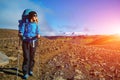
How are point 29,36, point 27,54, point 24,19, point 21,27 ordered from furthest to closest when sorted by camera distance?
point 27,54 → point 29,36 → point 24,19 → point 21,27

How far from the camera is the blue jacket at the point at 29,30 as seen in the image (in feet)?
43.8

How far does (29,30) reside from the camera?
13.4 m

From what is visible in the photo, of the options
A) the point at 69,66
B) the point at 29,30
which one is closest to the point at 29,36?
the point at 29,30

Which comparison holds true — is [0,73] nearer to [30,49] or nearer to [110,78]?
[30,49]

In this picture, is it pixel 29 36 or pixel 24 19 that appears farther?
pixel 29 36

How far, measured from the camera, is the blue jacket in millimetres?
13345

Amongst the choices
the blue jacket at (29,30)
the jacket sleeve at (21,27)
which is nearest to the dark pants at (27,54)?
the blue jacket at (29,30)

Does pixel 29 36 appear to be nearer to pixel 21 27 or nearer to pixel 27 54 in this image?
pixel 21 27

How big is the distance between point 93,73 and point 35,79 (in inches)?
126

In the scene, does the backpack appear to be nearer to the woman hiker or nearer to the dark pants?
the woman hiker

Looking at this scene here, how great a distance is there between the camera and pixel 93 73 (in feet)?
50.3

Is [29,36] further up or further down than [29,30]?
further down

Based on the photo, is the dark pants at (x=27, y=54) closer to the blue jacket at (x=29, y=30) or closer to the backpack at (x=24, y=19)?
the blue jacket at (x=29, y=30)

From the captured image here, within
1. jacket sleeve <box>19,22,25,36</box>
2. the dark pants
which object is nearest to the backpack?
jacket sleeve <box>19,22,25,36</box>
